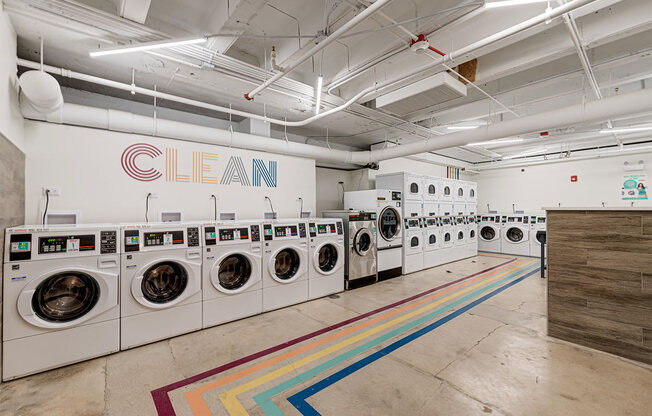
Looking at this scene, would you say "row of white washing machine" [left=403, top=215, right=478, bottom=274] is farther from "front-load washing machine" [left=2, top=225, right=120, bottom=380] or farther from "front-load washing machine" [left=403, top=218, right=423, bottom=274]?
"front-load washing machine" [left=2, top=225, right=120, bottom=380]

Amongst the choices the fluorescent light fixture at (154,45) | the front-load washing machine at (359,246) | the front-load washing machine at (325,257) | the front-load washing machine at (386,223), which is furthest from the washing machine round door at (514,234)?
the fluorescent light fixture at (154,45)

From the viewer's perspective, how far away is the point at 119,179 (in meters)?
3.37

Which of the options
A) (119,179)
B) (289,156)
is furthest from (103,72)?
(289,156)

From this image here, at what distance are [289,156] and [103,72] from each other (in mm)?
2743

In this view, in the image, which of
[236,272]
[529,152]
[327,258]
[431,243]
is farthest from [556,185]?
[236,272]

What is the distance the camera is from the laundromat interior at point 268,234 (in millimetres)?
2096

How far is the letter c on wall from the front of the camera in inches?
135

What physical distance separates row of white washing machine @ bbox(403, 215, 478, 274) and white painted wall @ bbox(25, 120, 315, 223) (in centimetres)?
336

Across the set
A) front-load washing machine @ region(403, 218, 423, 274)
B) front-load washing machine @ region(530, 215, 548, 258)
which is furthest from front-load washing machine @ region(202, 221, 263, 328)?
front-load washing machine @ region(530, 215, 548, 258)

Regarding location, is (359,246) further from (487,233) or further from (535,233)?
(535,233)

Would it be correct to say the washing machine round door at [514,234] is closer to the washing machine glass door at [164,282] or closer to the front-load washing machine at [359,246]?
the front-load washing machine at [359,246]

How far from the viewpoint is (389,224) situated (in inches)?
213

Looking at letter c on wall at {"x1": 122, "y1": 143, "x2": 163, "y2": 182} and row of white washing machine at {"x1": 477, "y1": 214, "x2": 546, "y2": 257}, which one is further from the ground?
letter c on wall at {"x1": 122, "y1": 143, "x2": 163, "y2": 182}

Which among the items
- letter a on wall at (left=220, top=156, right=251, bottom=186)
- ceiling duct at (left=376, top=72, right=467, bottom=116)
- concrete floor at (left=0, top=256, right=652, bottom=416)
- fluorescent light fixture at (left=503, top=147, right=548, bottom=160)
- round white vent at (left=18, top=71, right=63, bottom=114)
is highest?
fluorescent light fixture at (left=503, top=147, right=548, bottom=160)
